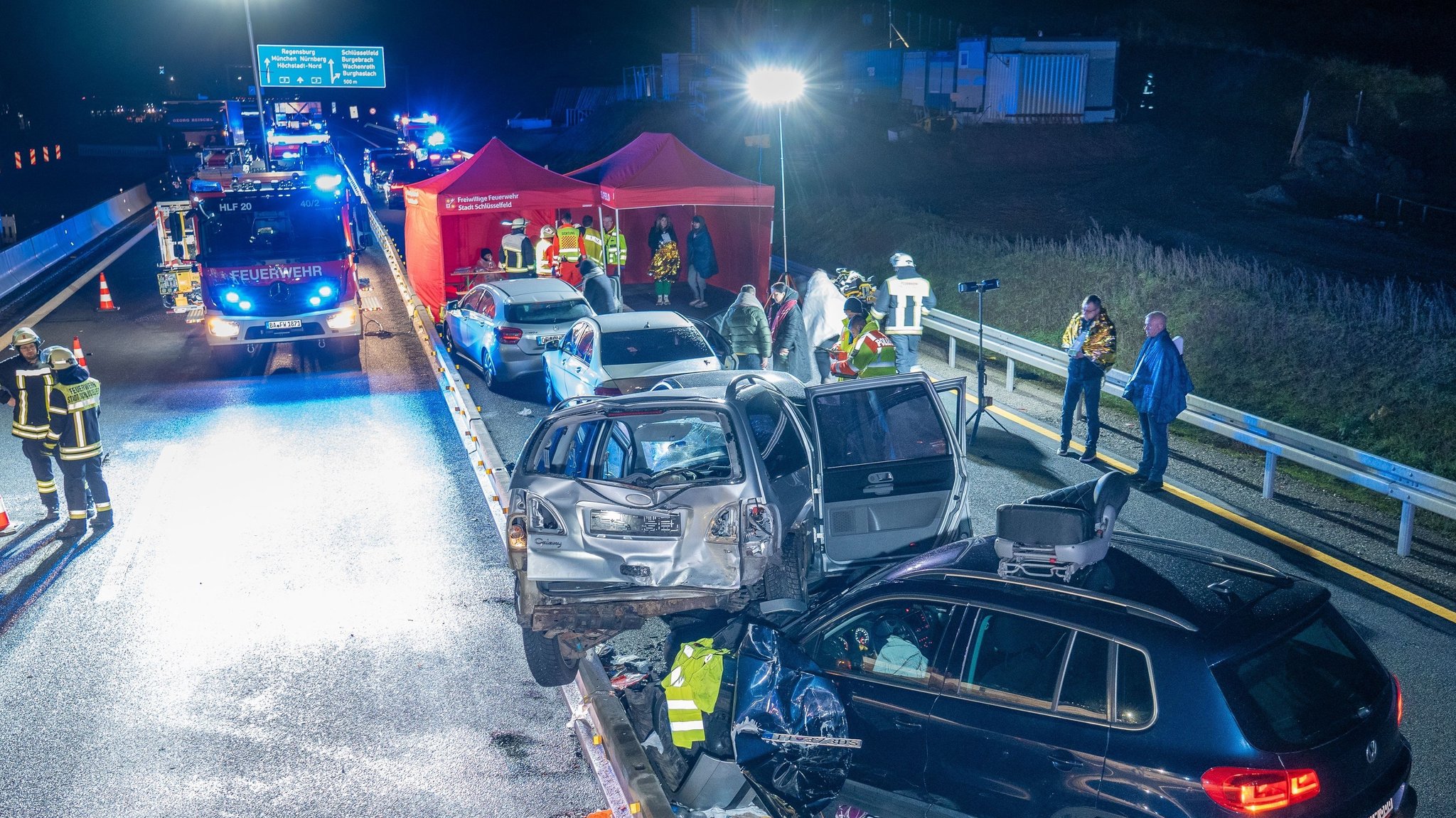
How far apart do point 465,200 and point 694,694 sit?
54.2ft

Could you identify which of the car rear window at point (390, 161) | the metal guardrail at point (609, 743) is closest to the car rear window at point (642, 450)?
the metal guardrail at point (609, 743)

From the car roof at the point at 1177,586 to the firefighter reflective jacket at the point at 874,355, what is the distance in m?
5.44

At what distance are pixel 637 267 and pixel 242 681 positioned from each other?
18.2m

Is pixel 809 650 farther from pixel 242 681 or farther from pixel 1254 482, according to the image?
pixel 1254 482

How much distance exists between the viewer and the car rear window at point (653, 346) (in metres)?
12.5

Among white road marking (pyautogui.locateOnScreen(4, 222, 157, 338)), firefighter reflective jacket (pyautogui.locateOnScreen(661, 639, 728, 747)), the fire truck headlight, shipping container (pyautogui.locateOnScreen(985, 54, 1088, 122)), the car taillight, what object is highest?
shipping container (pyautogui.locateOnScreen(985, 54, 1088, 122))

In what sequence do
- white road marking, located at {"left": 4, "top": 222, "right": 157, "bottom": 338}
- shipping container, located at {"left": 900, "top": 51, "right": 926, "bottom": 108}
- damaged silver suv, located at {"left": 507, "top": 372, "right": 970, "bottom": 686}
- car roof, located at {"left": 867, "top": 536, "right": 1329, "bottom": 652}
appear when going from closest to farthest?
car roof, located at {"left": 867, "top": 536, "right": 1329, "bottom": 652}, damaged silver suv, located at {"left": 507, "top": 372, "right": 970, "bottom": 686}, white road marking, located at {"left": 4, "top": 222, "right": 157, "bottom": 338}, shipping container, located at {"left": 900, "top": 51, "right": 926, "bottom": 108}

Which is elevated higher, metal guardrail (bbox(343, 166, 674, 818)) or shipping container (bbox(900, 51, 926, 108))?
shipping container (bbox(900, 51, 926, 108))

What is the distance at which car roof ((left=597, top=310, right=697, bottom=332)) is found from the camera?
1287 centimetres

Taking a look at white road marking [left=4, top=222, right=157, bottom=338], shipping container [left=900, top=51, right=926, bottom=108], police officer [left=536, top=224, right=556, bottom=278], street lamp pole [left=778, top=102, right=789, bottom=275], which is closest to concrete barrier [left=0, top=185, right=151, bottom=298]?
white road marking [left=4, top=222, right=157, bottom=338]

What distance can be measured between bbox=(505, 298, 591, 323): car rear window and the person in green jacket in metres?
3.03

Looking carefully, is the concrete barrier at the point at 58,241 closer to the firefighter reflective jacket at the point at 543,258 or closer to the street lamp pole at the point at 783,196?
the firefighter reflective jacket at the point at 543,258

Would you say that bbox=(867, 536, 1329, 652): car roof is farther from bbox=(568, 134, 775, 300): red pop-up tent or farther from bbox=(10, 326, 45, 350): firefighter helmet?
bbox=(568, 134, 775, 300): red pop-up tent

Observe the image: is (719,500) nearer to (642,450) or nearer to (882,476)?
(642,450)
